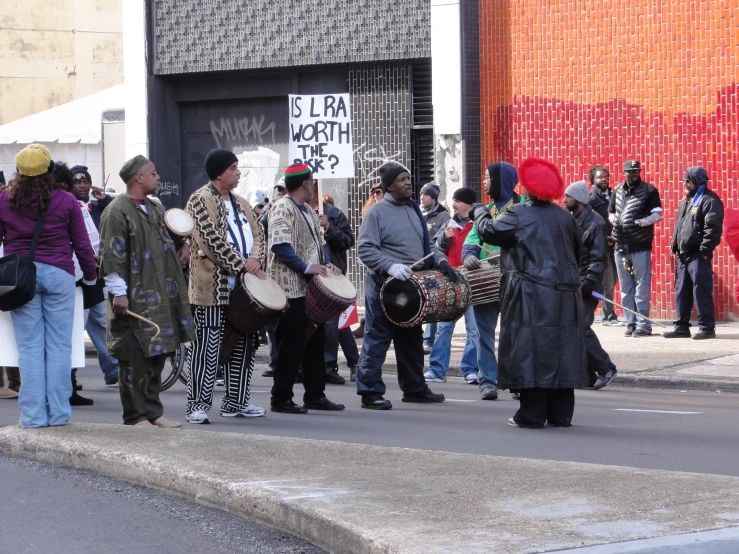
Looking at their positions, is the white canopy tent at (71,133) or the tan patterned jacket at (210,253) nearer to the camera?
the tan patterned jacket at (210,253)

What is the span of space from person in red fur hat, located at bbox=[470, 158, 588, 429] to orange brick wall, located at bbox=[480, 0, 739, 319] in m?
8.38

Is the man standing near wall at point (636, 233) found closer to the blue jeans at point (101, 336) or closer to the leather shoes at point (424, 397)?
the leather shoes at point (424, 397)

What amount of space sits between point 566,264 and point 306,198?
2.05m

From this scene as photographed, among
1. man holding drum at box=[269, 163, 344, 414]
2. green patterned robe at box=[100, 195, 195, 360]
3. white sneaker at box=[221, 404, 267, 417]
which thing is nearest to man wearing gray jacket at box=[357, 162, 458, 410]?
man holding drum at box=[269, 163, 344, 414]

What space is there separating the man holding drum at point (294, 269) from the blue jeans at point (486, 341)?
1548 millimetres

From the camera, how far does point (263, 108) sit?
70.1 feet

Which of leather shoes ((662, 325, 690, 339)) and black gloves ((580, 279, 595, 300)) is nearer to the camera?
black gloves ((580, 279, 595, 300))

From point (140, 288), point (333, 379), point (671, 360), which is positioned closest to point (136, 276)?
point (140, 288)

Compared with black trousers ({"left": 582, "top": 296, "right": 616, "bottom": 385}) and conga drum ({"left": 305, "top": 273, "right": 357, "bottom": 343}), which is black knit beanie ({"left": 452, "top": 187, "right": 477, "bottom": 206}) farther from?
conga drum ({"left": 305, "top": 273, "right": 357, "bottom": 343})

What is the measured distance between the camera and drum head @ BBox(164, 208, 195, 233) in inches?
344

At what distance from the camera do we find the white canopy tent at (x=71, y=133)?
81.0 ft

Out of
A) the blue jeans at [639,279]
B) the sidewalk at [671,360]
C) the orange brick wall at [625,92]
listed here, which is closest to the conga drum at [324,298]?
the sidewalk at [671,360]

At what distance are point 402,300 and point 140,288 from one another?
2.32 meters

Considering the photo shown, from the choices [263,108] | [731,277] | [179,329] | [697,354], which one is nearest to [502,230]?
[179,329]
